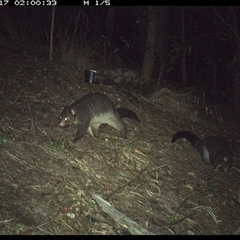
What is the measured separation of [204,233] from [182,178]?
4.74ft

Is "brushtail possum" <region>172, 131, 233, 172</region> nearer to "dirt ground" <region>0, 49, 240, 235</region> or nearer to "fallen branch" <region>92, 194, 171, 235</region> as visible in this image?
"dirt ground" <region>0, 49, 240, 235</region>

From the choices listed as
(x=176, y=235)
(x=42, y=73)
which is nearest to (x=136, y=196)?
(x=176, y=235)

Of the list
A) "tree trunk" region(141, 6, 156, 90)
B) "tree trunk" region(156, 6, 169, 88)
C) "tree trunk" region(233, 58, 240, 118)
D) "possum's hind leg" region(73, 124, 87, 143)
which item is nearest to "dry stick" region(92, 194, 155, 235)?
"possum's hind leg" region(73, 124, 87, 143)

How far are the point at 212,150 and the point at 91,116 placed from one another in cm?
257

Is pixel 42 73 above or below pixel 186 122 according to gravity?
above

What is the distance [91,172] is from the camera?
518cm

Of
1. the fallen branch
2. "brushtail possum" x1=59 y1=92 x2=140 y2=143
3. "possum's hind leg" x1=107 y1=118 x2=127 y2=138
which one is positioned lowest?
the fallen branch

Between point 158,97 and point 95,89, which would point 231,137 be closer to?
point 158,97

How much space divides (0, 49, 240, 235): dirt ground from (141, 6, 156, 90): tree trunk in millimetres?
1537

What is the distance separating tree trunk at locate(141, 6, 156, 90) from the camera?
29.8 ft

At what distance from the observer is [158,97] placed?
904 centimetres

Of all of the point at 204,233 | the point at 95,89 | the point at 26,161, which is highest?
the point at 95,89

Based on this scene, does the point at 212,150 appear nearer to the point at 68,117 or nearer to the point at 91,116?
the point at 91,116

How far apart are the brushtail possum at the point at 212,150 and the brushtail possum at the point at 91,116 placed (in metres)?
1.33
